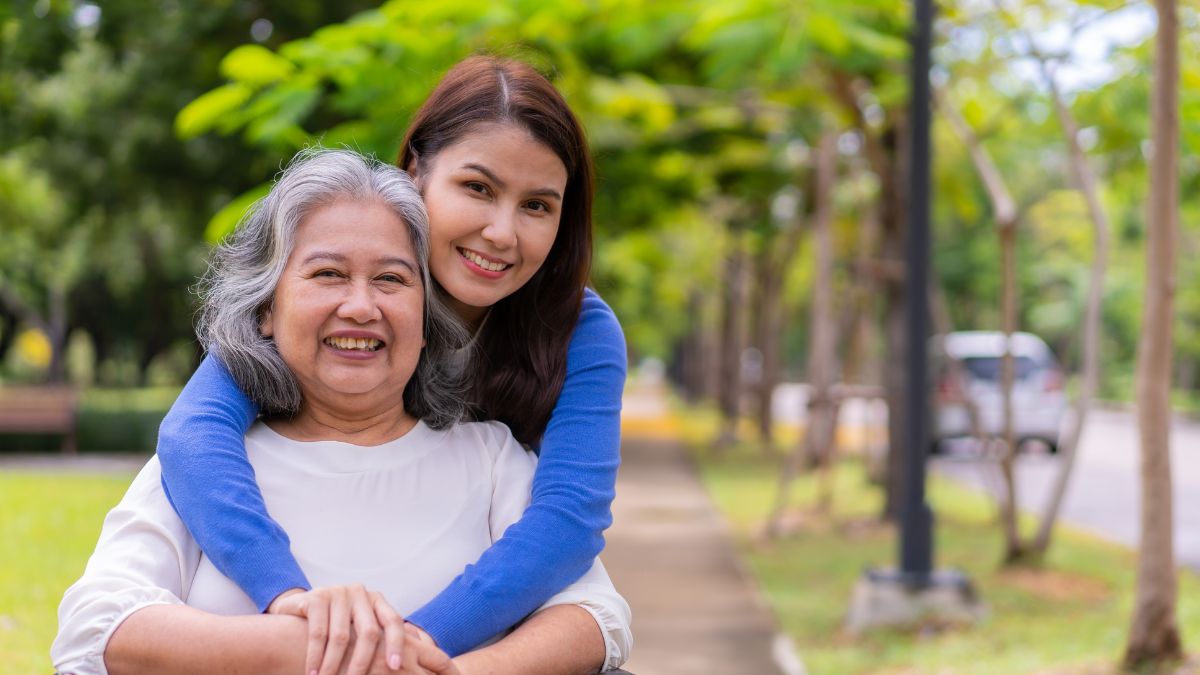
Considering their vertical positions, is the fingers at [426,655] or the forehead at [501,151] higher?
the forehead at [501,151]

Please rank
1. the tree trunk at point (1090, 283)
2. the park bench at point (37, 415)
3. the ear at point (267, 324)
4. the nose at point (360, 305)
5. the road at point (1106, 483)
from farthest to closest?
the park bench at point (37, 415), the road at point (1106, 483), the tree trunk at point (1090, 283), the ear at point (267, 324), the nose at point (360, 305)

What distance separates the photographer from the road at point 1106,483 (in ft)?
37.0

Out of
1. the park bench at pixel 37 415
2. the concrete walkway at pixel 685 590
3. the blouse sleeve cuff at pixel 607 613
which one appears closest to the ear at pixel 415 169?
the blouse sleeve cuff at pixel 607 613

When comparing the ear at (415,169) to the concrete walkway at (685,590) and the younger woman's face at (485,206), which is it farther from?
the concrete walkway at (685,590)

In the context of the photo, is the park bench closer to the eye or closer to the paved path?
the paved path

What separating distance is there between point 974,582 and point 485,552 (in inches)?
259

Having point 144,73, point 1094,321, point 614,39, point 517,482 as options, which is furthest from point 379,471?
point 144,73

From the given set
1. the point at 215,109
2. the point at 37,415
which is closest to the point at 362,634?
the point at 215,109

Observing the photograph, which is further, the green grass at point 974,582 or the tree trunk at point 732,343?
the tree trunk at point 732,343

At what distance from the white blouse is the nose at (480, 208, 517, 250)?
0.34 metres

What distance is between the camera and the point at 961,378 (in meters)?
9.68

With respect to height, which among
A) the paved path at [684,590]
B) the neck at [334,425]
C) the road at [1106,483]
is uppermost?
the neck at [334,425]

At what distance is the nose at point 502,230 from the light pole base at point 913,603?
509 cm

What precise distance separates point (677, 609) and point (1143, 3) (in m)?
4.16
